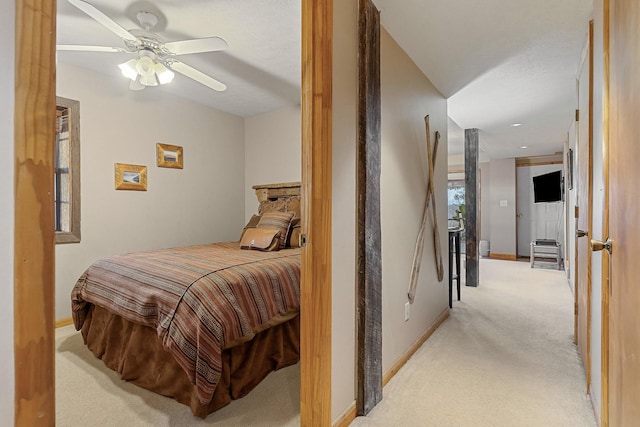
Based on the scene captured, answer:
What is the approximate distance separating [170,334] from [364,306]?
41.8 inches

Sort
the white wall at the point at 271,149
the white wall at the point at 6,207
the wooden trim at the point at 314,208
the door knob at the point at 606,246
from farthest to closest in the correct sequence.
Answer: the white wall at the point at 271,149, the wooden trim at the point at 314,208, the door knob at the point at 606,246, the white wall at the point at 6,207

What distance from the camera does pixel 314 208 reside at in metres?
1.47

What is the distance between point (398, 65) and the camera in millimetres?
2320

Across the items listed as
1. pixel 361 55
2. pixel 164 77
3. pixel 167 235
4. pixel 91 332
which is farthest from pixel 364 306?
pixel 167 235

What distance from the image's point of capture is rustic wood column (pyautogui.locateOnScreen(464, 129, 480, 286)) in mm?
4648

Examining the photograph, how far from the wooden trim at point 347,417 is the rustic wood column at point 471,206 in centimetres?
358

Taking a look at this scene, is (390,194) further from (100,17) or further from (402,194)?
(100,17)

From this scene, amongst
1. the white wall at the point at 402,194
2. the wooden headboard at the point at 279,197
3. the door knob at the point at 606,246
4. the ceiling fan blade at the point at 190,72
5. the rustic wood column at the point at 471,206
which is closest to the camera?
the door knob at the point at 606,246

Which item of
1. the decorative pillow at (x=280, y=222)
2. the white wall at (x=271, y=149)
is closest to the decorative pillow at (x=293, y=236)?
the decorative pillow at (x=280, y=222)

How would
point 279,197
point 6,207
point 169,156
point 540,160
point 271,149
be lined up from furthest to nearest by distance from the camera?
point 540,160 → point 271,149 → point 279,197 → point 169,156 → point 6,207

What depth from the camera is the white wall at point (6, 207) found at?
0.54 metres

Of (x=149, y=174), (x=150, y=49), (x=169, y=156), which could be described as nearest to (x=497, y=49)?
(x=150, y=49)

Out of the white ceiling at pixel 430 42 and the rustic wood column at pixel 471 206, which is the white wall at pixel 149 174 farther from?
the rustic wood column at pixel 471 206

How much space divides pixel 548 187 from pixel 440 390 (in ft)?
20.7
